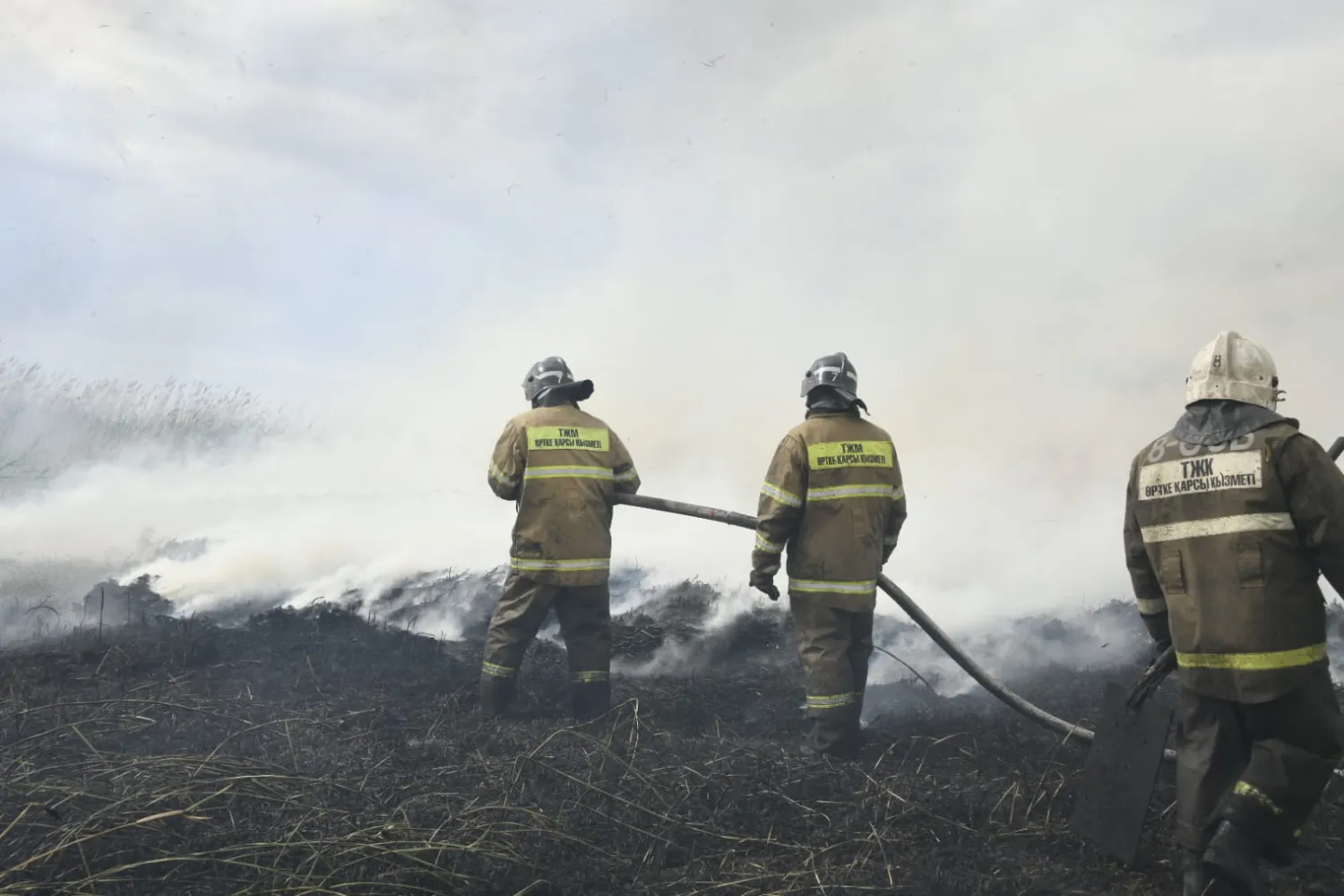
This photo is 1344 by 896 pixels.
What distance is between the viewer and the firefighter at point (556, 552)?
6504mm

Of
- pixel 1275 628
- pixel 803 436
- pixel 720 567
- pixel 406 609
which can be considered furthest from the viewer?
pixel 720 567

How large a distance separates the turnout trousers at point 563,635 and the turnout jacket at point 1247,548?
370cm

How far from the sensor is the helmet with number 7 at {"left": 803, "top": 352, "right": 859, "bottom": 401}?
240 inches

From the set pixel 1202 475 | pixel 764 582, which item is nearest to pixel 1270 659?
pixel 1202 475

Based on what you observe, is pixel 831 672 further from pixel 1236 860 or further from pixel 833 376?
pixel 1236 860

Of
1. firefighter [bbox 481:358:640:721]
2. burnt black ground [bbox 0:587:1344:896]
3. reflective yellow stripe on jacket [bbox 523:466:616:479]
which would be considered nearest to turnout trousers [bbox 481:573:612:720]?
firefighter [bbox 481:358:640:721]

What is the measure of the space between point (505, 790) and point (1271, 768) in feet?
10.6

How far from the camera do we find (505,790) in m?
4.77

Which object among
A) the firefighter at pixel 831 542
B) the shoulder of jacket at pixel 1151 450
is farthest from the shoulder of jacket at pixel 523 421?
the shoulder of jacket at pixel 1151 450

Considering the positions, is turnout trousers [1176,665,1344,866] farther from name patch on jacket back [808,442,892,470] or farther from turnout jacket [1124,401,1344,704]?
name patch on jacket back [808,442,892,470]

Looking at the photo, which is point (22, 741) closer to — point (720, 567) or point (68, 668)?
point (68, 668)

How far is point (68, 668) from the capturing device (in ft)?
22.2

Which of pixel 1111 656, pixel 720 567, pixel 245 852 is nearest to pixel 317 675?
pixel 245 852

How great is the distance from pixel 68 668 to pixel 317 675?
162 centimetres
